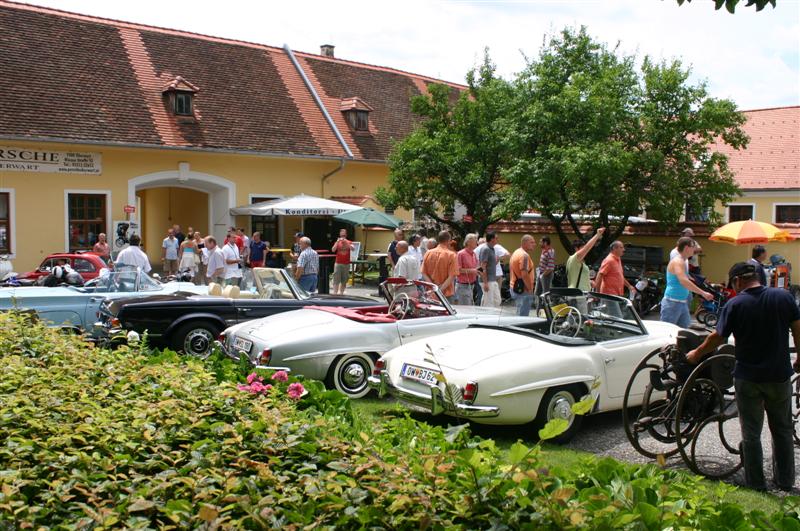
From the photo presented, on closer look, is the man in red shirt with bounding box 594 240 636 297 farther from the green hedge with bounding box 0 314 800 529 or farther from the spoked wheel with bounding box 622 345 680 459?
the green hedge with bounding box 0 314 800 529

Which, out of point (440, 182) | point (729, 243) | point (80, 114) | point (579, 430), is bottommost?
point (579, 430)

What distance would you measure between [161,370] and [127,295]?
666cm

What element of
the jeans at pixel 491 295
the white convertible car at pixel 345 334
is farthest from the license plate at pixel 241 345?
the jeans at pixel 491 295

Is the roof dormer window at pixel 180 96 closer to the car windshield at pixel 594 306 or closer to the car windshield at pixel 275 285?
the car windshield at pixel 275 285

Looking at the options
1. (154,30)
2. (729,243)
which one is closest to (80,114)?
(154,30)

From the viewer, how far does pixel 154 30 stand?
1161 inches

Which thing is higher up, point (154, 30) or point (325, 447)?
point (154, 30)

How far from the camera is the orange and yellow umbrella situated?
17.8 m

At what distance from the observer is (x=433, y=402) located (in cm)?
596

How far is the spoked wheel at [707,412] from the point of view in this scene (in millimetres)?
6051

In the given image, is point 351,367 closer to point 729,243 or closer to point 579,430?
point 579,430

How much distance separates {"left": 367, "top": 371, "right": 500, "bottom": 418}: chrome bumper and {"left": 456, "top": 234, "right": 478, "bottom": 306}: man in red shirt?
5493mm

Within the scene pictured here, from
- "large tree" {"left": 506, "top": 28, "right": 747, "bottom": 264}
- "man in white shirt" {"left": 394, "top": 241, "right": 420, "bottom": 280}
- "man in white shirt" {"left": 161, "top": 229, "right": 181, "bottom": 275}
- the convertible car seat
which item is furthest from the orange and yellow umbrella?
"man in white shirt" {"left": 161, "top": 229, "right": 181, "bottom": 275}

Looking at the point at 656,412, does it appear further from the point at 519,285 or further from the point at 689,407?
the point at 519,285
